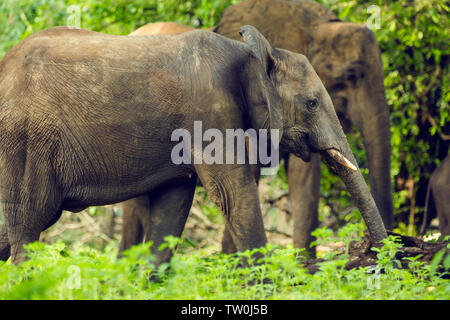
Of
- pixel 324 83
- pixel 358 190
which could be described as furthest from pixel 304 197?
pixel 358 190

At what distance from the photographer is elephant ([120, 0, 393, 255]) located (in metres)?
8.02

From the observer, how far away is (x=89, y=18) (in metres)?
10.4

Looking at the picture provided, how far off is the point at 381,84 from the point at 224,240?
6.63ft

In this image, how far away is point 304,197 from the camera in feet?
27.3

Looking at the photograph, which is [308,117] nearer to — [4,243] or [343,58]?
[343,58]

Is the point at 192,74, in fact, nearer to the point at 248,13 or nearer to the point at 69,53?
the point at 69,53

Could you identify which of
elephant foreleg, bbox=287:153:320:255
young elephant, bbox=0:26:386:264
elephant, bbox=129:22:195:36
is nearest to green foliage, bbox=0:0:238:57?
elephant, bbox=129:22:195:36

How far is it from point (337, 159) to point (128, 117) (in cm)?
150

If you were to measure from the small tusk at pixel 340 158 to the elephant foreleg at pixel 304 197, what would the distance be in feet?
6.41

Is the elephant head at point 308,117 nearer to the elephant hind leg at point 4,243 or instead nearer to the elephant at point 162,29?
the elephant hind leg at point 4,243

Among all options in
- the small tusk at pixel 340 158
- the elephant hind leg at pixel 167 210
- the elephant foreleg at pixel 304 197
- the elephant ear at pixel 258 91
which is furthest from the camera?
the elephant foreleg at pixel 304 197

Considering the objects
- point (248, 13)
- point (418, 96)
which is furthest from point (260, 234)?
point (418, 96)
